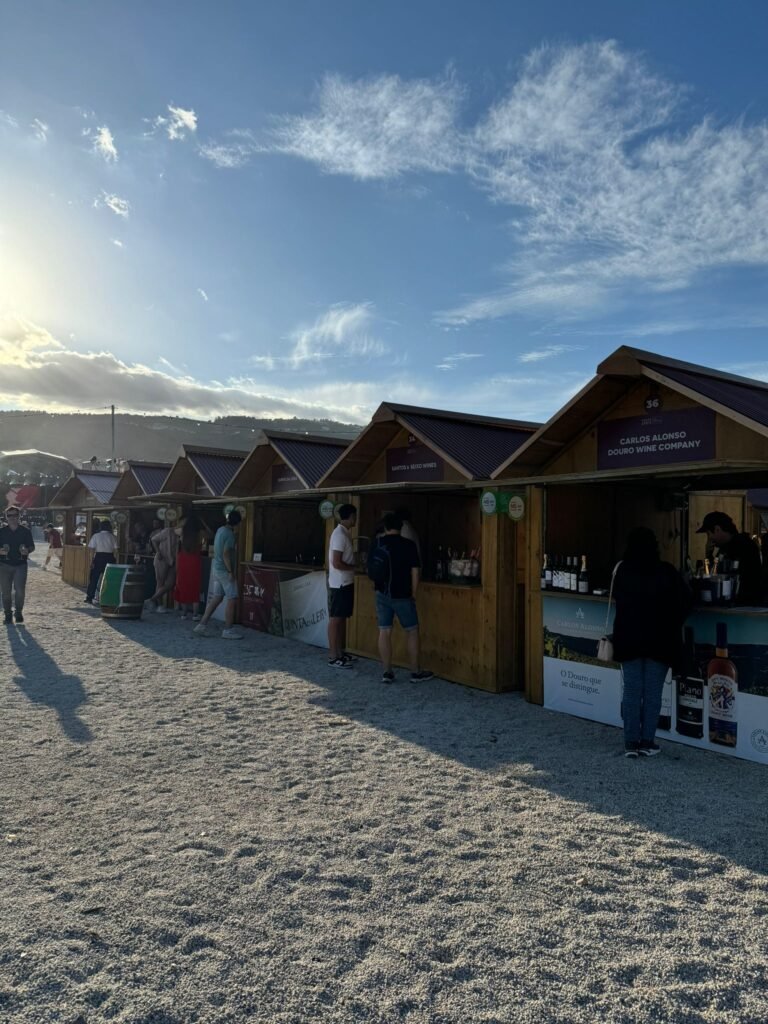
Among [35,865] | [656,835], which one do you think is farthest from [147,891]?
[656,835]

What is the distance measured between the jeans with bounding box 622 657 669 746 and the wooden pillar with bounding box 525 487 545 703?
1630 mm

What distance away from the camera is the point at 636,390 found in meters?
6.77

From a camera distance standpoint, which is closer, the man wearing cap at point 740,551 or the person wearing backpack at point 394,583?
the man wearing cap at point 740,551

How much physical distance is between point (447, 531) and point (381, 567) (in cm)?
324

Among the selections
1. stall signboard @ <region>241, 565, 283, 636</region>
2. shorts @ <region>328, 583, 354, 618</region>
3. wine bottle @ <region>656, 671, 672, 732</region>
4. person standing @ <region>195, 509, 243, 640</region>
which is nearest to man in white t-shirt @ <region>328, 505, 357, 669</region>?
shorts @ <region>328, 583, 354, 618</region>

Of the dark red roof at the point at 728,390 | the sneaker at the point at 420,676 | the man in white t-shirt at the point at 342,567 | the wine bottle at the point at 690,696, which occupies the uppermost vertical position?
the dark red roof at the point at 728,390

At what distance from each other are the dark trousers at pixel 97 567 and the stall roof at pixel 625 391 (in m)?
10.6

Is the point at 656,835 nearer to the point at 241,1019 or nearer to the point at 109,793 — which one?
the point at 241,1019

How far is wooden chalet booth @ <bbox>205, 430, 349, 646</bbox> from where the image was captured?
11.4m

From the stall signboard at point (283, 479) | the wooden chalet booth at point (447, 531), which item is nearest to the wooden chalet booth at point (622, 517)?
the wooden chalet booth at point (447, 531)

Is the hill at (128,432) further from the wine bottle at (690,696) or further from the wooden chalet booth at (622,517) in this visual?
the wine bottle at (690,696)

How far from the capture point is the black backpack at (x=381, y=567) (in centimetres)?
803

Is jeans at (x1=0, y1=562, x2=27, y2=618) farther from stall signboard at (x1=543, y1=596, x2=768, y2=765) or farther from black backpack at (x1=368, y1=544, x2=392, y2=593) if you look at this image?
stall signboard at (x1=543, y1=596, x2=768, y2=765)

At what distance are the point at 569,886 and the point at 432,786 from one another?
1.53 meters
